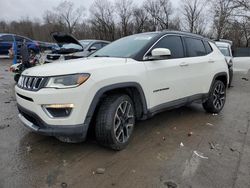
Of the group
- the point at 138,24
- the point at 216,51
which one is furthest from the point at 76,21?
the point at 216,51

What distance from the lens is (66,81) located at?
9.98 feet

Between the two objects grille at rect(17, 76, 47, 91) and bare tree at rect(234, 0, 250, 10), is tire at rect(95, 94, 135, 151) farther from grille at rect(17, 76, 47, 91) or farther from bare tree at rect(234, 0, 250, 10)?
bare tree at rect(234, 0, 250, 10)

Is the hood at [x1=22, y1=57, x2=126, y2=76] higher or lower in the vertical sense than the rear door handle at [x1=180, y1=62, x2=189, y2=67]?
higher

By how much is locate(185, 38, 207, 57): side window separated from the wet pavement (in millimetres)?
1382

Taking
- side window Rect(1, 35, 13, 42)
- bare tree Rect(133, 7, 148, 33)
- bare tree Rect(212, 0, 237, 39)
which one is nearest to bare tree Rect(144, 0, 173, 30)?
bare tree Rect(133, 7, 148, 33)

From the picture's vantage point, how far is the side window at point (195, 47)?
4.89m

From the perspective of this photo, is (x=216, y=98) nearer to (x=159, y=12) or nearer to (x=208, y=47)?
(x=208, y=47)

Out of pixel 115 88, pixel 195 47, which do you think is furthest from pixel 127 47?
pixel 195 47

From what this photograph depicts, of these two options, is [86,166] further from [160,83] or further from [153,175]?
[160,83]

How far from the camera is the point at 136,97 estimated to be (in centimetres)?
382

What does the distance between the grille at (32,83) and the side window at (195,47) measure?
9.36ft

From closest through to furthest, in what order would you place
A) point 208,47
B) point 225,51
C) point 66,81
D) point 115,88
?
point 66,81
point 115,88
point 208,47
point 225,51

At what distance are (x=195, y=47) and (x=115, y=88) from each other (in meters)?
2.44

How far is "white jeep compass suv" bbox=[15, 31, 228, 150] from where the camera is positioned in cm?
305
